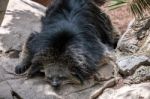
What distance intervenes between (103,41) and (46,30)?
785 mm

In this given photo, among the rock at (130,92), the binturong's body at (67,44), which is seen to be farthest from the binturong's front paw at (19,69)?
the rock at (130,92)

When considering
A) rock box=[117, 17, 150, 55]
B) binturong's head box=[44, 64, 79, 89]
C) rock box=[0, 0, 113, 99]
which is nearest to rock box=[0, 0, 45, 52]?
rock box=[0, 0, 113, 99]

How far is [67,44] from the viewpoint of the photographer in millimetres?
4340

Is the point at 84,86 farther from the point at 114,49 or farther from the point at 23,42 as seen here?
the point at 23,42

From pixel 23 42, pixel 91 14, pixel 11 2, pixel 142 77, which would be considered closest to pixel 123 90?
pixel 142 77

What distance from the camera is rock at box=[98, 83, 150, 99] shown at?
157 inches

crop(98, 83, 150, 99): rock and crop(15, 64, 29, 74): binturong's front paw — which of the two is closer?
crop(98, 83, 150, 99): rock

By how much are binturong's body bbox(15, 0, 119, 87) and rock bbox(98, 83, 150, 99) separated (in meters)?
0.32

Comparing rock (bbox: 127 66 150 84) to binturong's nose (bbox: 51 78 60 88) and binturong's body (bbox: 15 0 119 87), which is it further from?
binturong's nose (bbox: 51 78 60 88)

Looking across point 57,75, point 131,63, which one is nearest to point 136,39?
point 131,63

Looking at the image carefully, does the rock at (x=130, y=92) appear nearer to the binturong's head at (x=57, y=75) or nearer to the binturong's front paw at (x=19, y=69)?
the binturong's head at (x=57, y=75)

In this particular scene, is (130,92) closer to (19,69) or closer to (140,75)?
(140,75)

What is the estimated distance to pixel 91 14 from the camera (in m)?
4.90

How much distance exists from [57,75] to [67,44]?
0.32 metres
